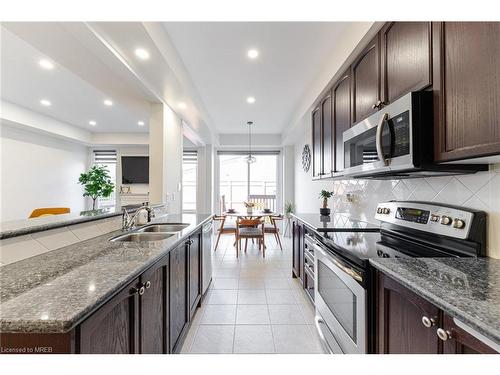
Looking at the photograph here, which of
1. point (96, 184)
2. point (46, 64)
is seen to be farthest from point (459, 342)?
point (96, 184)

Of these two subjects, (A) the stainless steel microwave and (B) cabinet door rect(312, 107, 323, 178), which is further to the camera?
(B) cabinet door rect(312, 107, 323, 178)

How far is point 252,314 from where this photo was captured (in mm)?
2297

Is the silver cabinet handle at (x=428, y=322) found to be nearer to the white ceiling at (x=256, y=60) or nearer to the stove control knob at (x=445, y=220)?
the stove control knob at (x=445, y=220)

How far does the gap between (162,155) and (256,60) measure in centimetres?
152

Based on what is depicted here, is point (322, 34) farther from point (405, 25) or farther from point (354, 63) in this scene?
point (405, 25)

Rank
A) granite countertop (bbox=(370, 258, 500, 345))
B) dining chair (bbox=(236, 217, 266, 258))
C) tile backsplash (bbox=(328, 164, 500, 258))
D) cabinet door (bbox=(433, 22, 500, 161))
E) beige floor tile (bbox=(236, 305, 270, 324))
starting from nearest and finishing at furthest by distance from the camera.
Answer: granite countertop (bbox=(370, 258, 500, 345)), cabinet door (bbox=(433, 22, 500, 161)), tile backsplash (bbox=(328, 164, 500, 258)), beige floor tile (bbox=(236, 305, 270, 324)), dining chair (bbox=(236, 217, 266, 258))

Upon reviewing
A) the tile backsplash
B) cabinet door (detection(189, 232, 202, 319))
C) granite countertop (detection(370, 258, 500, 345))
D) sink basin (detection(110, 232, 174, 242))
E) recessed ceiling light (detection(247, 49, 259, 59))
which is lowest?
cabinet door (detection(189, 232, 202, 319))

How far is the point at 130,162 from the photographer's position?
6461 mm

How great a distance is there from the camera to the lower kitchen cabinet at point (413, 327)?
2.27 ft

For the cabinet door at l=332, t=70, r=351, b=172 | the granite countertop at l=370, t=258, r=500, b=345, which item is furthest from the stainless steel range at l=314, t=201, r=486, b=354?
the cabinet door at l=332, t=70, r=351, b=172

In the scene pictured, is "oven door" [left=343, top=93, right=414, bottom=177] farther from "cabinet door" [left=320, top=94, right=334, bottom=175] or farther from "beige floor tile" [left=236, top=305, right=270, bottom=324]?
"beige floor tile" [left=236, top=305, right=270, bottom=324]

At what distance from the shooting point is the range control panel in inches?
46.3

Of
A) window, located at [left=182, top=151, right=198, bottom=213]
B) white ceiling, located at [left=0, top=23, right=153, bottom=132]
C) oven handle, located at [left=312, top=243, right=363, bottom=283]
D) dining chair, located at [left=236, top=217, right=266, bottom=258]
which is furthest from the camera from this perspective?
window, located at [left=182, top=151, right=198, bottom=213]

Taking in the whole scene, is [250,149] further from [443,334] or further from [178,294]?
[443,334]
